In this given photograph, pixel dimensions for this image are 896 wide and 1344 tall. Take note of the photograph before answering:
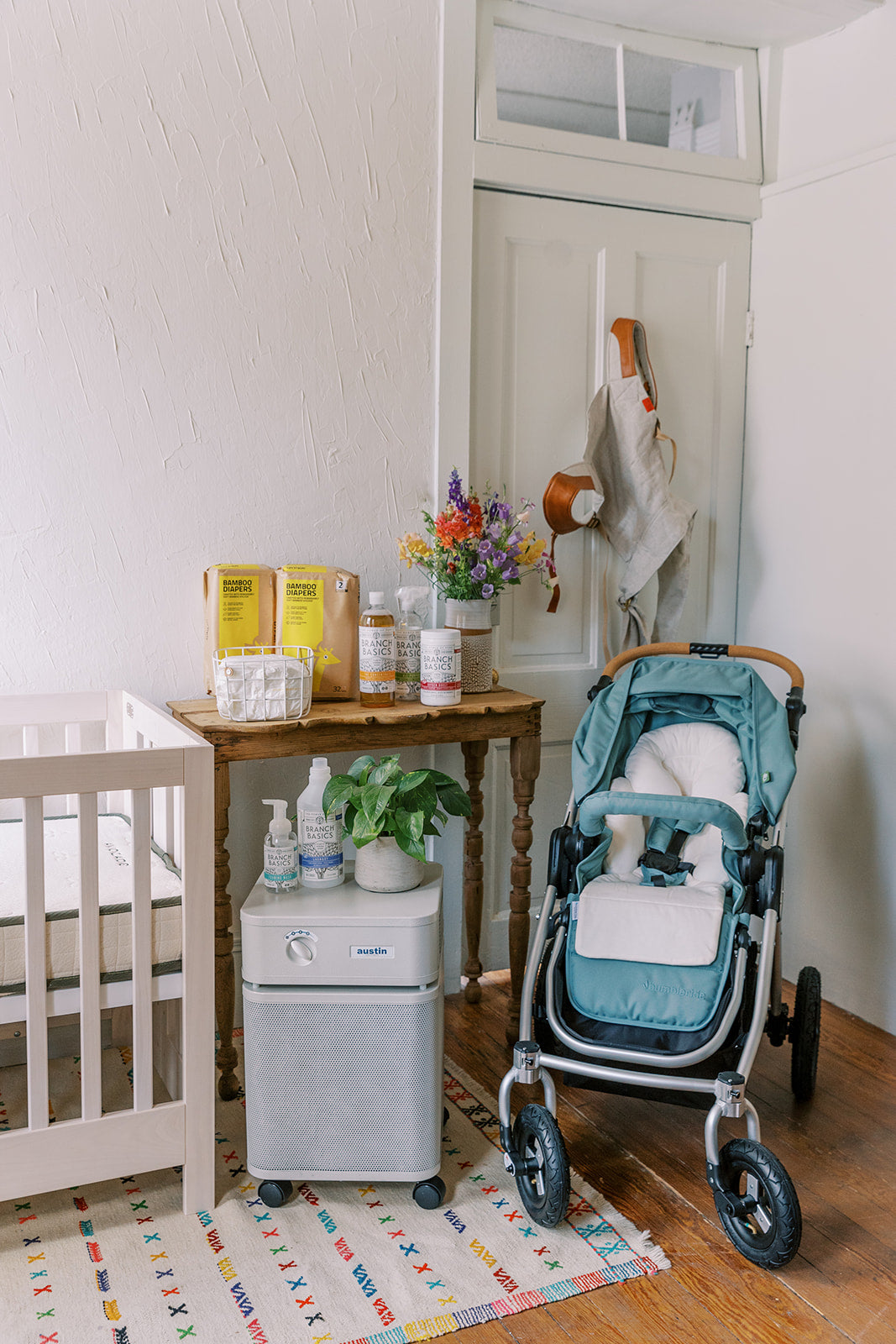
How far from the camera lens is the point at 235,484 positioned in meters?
2.33

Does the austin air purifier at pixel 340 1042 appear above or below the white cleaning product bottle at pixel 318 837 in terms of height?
below

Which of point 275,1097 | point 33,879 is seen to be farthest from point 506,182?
point 275,1097

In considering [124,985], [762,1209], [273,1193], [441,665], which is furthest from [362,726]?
[762,1209]

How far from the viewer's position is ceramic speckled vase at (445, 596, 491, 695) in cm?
236

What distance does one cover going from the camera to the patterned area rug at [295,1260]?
155cm

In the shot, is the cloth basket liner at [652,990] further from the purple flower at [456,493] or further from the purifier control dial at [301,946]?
the purple flower at [456,493]

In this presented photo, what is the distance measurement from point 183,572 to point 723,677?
3.82ft

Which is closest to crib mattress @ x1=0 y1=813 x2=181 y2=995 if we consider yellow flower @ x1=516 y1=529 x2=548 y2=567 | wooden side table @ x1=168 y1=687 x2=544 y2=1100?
wooden side table @ x1=168 y1=687 x2=544 y2=1100

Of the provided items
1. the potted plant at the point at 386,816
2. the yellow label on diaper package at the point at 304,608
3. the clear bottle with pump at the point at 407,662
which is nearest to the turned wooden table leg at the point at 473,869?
the clear bottle with pump at the point at 407,662

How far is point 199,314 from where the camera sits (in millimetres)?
2252

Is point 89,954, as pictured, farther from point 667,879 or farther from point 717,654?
point 717,654

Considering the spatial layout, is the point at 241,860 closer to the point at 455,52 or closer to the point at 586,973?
the point at 586,973

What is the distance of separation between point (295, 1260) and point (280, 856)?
2.08 feet

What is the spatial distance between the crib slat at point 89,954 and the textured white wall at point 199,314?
25.7 inches
